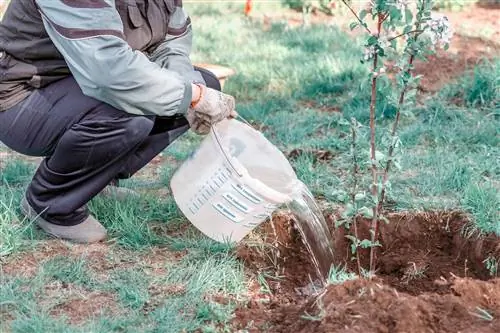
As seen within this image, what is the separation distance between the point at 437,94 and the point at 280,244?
81.6 inches

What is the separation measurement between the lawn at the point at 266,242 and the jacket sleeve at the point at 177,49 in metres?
0.56

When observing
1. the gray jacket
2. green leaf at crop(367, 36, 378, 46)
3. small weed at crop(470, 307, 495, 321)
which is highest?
green leaf at crop(367, 36, 378, 46)

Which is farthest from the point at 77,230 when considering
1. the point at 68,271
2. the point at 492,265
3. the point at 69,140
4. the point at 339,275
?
the point at 492,265

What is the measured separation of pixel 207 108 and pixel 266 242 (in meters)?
0.63

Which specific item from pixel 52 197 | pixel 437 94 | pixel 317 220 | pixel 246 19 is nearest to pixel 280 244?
pixel 317 220

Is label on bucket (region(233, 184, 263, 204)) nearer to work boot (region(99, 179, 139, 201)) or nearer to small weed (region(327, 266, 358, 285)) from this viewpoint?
small weed (region(327, 266, 358, 285))

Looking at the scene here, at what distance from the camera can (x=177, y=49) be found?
3324 mm

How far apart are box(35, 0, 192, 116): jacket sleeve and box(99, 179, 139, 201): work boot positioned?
0.58 m

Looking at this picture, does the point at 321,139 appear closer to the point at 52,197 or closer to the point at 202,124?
the point at 202,124

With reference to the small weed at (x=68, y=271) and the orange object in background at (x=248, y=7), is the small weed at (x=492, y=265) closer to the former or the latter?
the small weed at (x=68, y=271)

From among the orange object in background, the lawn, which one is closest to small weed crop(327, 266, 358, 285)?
the lawn

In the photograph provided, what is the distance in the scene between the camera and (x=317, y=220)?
124 inches

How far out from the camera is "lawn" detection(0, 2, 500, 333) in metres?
2.55

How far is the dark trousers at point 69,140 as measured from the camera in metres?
2.91
